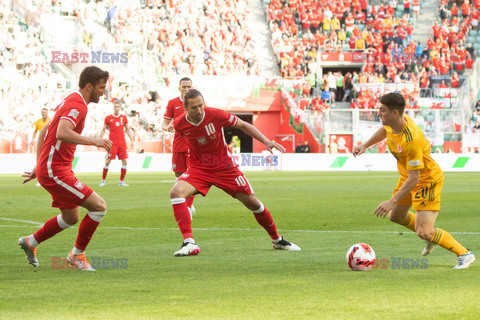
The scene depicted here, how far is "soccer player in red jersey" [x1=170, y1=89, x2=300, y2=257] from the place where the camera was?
8.80 metres

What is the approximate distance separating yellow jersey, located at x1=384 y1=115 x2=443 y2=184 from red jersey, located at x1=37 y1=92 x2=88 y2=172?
9.55 ft

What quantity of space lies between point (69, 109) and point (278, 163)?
27.9 metres

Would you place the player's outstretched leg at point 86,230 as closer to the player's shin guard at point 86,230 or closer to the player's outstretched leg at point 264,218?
the player's shin guard at point 86,230

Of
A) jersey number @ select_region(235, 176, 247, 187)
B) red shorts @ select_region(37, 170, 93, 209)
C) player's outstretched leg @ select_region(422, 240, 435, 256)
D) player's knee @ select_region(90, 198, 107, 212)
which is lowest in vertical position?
player's outstretched leg @ select_region(422, 240, 435, 256)

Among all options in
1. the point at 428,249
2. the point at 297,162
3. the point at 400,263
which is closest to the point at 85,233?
the point at 400,263

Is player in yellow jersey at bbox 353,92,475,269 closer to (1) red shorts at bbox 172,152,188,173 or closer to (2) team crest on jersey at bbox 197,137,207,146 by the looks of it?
(2) team crest on jersey at bbox 197,137,207,146

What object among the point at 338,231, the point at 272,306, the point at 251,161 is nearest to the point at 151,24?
the point at 251,161

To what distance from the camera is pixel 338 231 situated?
11.1 m

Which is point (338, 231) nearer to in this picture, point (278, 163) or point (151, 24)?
point (278, 163)

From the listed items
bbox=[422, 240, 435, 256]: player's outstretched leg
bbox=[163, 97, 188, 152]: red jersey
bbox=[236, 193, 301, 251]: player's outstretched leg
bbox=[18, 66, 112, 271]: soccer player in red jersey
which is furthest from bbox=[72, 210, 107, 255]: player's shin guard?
bbox=[163, 97, 188, 152]: red jersey

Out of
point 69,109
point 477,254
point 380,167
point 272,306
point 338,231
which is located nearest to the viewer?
point 272,306

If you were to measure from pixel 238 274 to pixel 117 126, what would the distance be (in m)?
16.9

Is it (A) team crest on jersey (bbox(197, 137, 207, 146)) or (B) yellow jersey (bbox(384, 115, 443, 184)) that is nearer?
(B) yellow jersey (bbox(384, 115, 443, 184))

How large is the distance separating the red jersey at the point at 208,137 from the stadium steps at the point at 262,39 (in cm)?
3398
